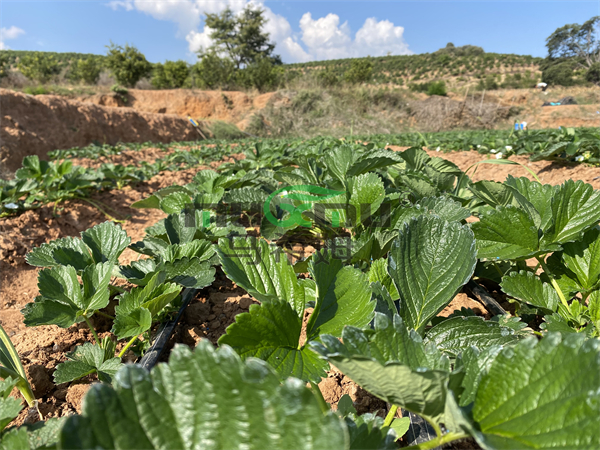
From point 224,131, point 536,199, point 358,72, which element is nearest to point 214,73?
point 358,72

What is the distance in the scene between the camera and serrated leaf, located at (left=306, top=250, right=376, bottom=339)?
0.71 meters

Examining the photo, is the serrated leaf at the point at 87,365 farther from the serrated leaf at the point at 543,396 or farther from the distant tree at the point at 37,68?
the distant tree at the point at 37,68

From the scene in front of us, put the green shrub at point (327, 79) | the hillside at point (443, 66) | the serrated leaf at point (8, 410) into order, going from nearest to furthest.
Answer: the serrated leaf at point (8, 410) → the green shrub at point (327, 79) → the hillside at point (443, 66)

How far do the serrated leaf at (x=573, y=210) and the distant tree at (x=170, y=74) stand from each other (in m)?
32.6

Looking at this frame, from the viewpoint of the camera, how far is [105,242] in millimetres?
1389

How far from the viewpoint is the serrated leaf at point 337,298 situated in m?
0.71

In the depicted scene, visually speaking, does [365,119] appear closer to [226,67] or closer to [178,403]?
[226,67]

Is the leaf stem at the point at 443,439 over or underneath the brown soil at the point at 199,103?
underneath

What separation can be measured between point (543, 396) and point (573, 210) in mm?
761

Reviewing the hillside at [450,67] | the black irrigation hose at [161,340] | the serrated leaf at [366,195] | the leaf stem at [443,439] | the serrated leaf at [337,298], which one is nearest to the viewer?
the leaf stem at [443,439]

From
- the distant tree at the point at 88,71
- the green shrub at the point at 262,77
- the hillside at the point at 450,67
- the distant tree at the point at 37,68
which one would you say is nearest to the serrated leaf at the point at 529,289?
the green shrub at the point at 262,77

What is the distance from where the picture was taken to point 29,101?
1148 cm

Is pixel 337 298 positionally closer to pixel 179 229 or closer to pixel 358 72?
pixel 179 229

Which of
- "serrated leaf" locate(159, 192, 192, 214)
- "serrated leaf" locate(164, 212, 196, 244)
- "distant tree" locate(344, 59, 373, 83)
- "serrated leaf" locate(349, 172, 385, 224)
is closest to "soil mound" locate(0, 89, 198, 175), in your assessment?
"serrated leaf" locate(159, 192, 192, 214)
